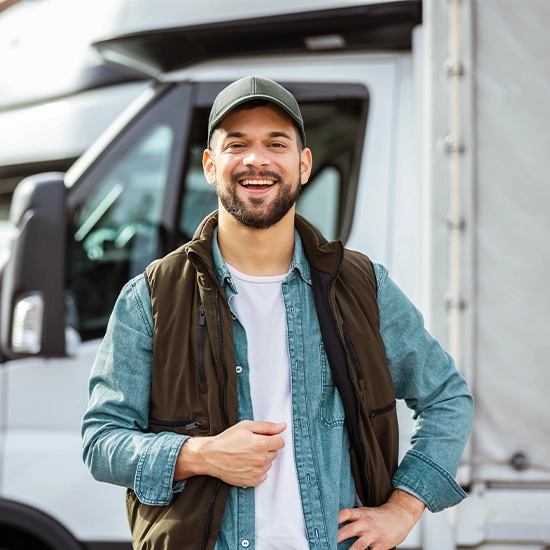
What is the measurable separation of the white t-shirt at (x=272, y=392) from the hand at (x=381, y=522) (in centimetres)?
12

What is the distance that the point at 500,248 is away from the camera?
8.07 feet

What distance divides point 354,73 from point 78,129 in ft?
3.84

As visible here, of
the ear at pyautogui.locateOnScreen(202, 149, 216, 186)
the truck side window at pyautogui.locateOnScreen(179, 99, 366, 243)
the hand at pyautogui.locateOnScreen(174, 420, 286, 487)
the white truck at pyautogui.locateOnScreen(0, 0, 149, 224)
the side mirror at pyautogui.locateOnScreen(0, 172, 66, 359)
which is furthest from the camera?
the white truck at pyautogui.locateOnScreen(0, 0, 149, 224)

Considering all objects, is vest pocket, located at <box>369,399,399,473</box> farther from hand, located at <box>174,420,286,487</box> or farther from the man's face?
the man's face

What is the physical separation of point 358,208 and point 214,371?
1383 millimetres

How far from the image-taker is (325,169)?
2.86 m

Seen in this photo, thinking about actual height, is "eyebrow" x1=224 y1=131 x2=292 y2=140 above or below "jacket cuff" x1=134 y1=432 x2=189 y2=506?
above

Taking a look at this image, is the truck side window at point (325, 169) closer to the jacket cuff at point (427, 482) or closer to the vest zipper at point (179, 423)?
the jacket cuff at point (427, 482)

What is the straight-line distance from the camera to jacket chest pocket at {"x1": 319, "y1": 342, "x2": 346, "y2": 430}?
1.61 metres

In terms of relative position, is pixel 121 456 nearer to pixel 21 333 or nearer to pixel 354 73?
pixel 21 333

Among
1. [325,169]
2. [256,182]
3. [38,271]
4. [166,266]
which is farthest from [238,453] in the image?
[325,169]

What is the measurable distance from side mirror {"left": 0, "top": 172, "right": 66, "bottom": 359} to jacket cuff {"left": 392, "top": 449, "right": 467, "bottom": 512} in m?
1.47

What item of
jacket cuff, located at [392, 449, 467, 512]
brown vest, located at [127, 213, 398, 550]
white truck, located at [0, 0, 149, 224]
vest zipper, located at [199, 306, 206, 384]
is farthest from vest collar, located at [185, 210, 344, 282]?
white truck, located at [0, 0, 149, 224]

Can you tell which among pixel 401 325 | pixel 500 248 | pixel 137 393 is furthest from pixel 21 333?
pixel 500 248
